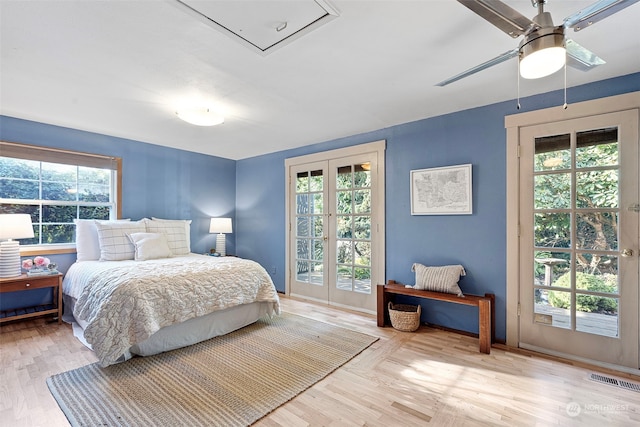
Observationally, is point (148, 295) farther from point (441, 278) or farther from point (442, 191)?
point (442, 191)

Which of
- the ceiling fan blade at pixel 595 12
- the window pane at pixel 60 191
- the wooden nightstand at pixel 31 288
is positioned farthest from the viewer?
the window pane at pixel 60 191

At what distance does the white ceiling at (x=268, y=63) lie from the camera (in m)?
1.63

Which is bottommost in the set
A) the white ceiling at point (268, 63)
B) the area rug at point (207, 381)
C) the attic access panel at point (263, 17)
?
the area rug at point (207, 381)

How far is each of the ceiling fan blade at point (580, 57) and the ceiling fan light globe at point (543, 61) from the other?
0.24 meters

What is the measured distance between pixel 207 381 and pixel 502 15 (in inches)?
109

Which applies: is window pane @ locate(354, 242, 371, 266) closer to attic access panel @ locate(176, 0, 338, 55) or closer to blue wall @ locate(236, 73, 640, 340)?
blue wall @ locate(236, 73, 640, 340)

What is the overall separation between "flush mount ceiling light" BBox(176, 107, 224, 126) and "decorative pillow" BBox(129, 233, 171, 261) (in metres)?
1.63

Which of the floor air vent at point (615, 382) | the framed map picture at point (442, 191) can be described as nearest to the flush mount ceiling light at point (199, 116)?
the framed map picture at point (442, 191)

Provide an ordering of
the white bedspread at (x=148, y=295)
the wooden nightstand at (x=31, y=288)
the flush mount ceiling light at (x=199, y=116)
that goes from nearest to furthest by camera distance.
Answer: the white bedspread at (x=148, y=295), the flush mount ceiling light at (x=199, y=116), the wooden nightstand at (x=31, y=288)

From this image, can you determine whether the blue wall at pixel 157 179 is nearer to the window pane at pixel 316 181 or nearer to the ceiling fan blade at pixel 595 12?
the window pane at pixel 316 181

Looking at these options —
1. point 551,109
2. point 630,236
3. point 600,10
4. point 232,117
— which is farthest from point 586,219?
point 232,117

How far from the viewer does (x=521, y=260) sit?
273cm

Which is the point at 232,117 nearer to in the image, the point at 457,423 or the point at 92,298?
the point at 92,298

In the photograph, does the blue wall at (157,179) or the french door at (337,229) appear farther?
the french door at (337,229)
